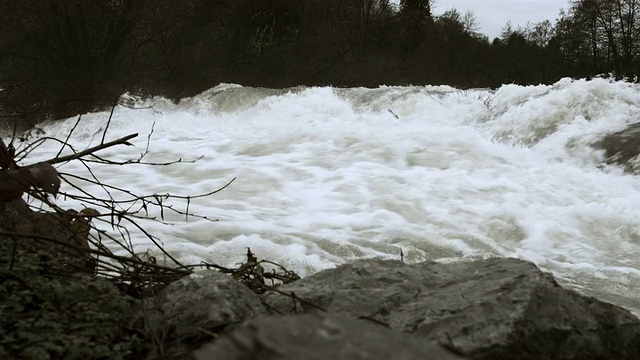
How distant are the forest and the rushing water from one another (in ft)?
10.4

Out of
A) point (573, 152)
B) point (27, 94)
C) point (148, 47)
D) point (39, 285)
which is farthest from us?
point (148, 47)

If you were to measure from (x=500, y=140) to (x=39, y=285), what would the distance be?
917cm

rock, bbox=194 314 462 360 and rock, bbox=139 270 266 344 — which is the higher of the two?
rock, bbox=194 314 462 360

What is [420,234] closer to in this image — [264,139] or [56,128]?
[264,139]

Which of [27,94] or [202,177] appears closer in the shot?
[202,177]

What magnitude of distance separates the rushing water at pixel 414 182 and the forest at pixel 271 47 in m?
3.16

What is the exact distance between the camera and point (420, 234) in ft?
19.7

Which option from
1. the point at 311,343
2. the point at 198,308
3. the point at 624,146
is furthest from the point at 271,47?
the point at 311,343

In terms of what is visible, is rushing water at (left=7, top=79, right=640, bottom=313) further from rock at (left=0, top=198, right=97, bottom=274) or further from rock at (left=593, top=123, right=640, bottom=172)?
rock at (left=0, top=198, right=97, bottom=274)

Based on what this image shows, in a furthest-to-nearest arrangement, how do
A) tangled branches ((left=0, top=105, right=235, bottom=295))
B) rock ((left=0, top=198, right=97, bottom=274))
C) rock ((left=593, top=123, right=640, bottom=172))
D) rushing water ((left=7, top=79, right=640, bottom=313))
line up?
rock ((left=593, top=123, right=640, bottom=172)) < rushing water ((left=7, top=79, right=640, bottom=313)) < rock ((left=0, top=198, right=97, bottom=274)) < tangled branches ((left=0, top=105, right=235, bottom=295))

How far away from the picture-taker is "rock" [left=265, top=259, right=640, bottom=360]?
6.82 ft

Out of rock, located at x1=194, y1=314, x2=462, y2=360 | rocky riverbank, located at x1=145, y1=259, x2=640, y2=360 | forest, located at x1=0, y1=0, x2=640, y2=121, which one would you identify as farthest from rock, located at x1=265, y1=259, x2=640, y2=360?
forest, located at x1=0, y1=0, x2=640, y2=121

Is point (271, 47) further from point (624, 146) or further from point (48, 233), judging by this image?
point (48, 233)

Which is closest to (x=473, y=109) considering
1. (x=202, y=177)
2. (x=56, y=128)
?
(x=202, y=177)
